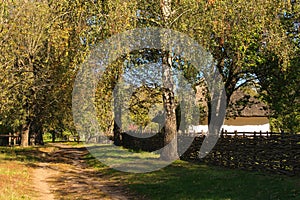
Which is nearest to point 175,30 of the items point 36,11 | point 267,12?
point 267,12

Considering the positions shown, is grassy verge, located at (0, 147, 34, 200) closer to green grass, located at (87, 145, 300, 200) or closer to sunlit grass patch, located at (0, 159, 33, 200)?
sunlit grass patch, located at (0, 159, 33, 200)

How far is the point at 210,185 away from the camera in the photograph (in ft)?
47.5

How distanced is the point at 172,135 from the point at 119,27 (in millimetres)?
8013

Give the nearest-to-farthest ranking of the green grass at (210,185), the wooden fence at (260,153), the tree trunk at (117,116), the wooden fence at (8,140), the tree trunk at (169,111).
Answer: the green grass at (210,185)
the wooden fence at (260,153)
the tree trunk at (169,111)
the tree trunk at (117,116)
the wooden fence at (8,140)

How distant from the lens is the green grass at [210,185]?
12.3 metres

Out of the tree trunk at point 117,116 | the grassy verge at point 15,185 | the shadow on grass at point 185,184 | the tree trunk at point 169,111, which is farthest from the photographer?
the tree trunk at point 117,116

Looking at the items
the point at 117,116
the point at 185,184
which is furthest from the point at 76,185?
the point at 117,116

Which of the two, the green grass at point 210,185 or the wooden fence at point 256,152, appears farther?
the wooden fence at point 256,152

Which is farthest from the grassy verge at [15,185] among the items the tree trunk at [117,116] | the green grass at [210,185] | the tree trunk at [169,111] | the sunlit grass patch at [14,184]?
the tree trunk at [117,116]

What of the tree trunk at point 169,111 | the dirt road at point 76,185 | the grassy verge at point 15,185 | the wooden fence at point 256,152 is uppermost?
the tree trunk at point 169,111

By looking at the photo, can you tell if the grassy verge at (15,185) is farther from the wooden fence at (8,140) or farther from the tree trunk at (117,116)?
the wooden fence at (8,140)

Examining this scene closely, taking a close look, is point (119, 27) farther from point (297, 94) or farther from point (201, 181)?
point (297, 94)

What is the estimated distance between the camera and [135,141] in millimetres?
38156

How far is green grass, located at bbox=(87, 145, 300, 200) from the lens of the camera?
40.5ft
